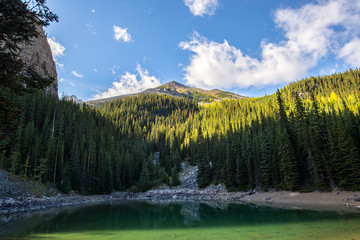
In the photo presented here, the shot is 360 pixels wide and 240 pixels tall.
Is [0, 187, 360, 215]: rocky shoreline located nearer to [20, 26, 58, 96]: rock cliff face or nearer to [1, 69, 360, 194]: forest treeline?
[1, 69, 360, 194]: forest treeline

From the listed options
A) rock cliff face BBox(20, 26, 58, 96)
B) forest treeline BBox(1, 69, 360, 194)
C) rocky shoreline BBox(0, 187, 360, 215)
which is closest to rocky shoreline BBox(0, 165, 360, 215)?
rocky shoreline BBox(0, 187, 360, 215)

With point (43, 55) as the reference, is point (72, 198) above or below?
below

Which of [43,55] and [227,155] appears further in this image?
[43,55]

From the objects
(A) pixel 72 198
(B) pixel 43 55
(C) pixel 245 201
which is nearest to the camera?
(C) pixel 245 201

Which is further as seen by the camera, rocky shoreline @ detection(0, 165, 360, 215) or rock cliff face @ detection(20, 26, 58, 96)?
rock cliff face @ detection(20, 26, 58, 96)

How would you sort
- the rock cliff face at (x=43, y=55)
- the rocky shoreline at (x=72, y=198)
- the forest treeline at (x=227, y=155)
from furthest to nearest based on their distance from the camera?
the rock cliff face at (x=43, y=55)
the forest treeline at (x=227, y=155)
the rocky shoreline at (x=72, y=198)

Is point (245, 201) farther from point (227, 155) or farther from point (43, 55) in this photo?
point (43, 55)

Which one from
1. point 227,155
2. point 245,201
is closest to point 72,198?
point 245,201

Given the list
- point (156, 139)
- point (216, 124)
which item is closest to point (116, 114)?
point (156, 139)

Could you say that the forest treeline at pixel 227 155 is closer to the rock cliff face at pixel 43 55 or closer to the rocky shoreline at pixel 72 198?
the rocky shoreline at pixel 72 198

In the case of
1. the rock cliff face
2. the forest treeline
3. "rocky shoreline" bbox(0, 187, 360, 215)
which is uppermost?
the rock cliff face

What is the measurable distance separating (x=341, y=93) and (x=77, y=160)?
129 m

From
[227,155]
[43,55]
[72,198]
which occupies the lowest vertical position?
[72,198]

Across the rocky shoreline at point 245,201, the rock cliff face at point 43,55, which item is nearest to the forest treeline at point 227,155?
the rocky shoreline at point 245,201
